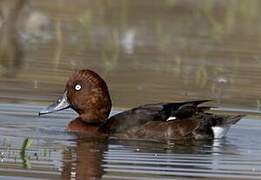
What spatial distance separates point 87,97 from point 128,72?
3306 mm

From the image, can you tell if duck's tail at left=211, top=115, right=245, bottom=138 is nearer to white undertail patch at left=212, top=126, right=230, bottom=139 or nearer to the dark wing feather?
white undertail patch at left=212, top=126, right=230, bottom=139

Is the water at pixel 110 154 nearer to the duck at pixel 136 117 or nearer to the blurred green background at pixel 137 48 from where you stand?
the duck at pixel 136 117

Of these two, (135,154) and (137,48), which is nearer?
(135,154)

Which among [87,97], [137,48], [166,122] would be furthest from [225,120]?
[137,48]

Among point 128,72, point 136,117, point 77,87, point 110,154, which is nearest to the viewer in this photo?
point 110,154

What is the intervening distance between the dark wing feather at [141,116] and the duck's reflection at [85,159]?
297mm

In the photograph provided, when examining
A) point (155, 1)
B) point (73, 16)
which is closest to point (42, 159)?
point (73, 16)

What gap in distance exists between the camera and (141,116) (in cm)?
1138

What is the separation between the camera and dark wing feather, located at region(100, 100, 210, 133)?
447 inches

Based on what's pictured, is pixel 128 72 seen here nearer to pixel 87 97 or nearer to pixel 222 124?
pixel 87 97

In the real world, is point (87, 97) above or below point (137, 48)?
below

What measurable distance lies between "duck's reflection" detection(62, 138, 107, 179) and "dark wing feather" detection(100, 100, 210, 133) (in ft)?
0.97

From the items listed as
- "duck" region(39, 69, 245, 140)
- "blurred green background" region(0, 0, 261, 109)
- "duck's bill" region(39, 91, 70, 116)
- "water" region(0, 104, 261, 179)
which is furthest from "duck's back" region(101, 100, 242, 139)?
"blurred green background" region(0, 0, 261, 109)

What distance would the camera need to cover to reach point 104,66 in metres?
15.4
